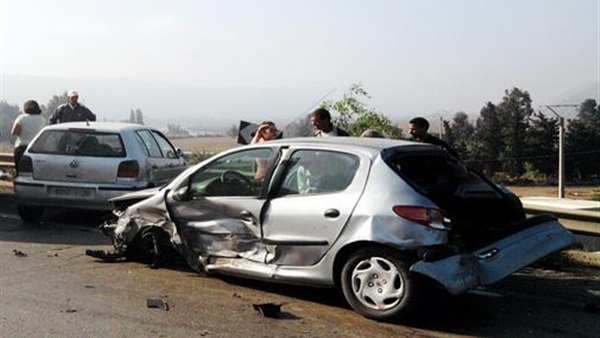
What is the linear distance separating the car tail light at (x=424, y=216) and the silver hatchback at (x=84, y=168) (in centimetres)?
529

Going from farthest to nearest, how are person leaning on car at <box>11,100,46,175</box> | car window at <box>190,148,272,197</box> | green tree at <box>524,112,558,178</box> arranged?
green tree at <box>524,112,558,178</box>
person leaning on car at <box>11,100,46,175</box>
car window at <box>190,148,272,197</box>

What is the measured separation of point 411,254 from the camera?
5383 mm

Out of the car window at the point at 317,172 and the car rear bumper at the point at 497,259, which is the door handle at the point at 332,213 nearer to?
the car window at the point at 317,172

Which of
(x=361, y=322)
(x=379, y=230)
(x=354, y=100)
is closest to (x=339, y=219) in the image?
(x=379, y=230)

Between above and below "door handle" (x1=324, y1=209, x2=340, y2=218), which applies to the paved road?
below

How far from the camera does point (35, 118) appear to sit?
11.9 meters

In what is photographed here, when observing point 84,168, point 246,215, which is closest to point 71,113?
point 84,168

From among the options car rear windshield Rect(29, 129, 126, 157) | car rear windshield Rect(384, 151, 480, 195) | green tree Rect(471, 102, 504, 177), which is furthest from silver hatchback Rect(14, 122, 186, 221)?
green tree Rect(471, 102, 504, 177)

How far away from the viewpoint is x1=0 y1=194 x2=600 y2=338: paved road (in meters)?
5.29

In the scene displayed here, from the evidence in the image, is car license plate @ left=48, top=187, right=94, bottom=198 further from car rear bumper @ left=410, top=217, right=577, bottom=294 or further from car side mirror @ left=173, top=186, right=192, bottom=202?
car rear bumper @ left=410, top=217, right=577, bottom=294

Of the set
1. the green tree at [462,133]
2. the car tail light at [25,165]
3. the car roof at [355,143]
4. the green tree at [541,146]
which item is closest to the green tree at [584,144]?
the green tree at [541,146]

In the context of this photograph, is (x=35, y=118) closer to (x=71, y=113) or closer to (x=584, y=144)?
(x=71, y=113)

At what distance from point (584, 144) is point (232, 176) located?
1282 centimetres

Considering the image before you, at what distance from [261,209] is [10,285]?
246cm
